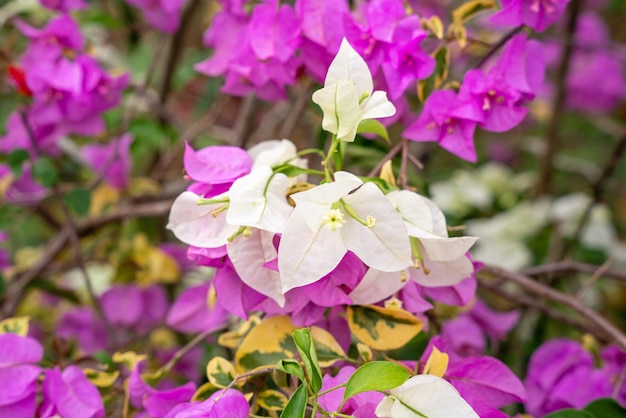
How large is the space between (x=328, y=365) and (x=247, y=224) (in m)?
0.14

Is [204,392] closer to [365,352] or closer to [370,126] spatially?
[365,352]

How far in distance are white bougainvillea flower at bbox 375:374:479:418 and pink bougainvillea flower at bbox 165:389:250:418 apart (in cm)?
9

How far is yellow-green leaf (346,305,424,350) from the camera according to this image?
1.80 ft

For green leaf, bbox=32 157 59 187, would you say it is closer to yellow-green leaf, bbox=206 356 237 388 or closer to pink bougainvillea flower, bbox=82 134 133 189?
pink bougainvillea flower, bbox=82 134 133 189

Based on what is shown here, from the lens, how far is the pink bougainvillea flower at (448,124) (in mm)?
594

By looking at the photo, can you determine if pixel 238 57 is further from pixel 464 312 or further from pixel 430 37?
pixel 464 312

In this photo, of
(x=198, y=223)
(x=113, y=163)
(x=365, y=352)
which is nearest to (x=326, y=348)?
(x=365, y=352)

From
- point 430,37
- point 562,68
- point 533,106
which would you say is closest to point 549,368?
point 430,37

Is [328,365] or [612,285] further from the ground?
[328,365]

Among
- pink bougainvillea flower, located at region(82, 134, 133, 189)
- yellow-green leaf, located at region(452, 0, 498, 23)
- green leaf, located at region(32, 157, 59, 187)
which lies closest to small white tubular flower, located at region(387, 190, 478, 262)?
yellow-green leaf, located at region(452, 0, 498, 23)

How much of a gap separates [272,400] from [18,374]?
0.21 m

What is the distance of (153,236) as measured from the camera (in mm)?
1206

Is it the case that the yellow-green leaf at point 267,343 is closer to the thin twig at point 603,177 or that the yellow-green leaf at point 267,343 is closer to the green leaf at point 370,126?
the green leaf at point 370,126

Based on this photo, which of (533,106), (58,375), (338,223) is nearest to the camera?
(338,223)
